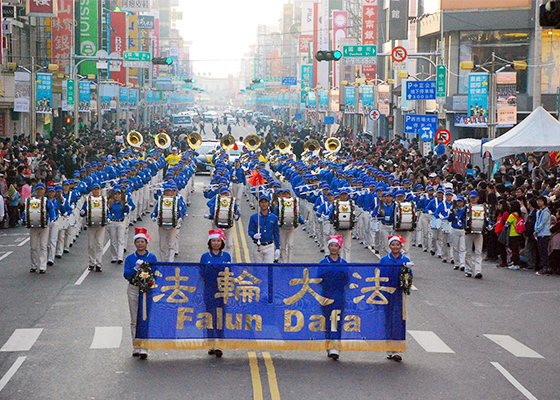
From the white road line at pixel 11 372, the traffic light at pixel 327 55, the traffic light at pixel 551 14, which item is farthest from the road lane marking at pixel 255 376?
the traffic light at pixel 327 55

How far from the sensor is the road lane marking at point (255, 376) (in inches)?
403

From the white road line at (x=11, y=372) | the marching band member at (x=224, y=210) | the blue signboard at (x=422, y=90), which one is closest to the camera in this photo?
the white road line at (x=11, y=372)

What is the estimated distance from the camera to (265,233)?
16.7 meters

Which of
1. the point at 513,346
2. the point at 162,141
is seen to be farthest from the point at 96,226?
the point at 162,141

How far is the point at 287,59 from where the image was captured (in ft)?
639

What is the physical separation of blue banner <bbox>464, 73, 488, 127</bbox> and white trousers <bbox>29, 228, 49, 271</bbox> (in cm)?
1906

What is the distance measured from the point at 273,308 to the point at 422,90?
27839 mm

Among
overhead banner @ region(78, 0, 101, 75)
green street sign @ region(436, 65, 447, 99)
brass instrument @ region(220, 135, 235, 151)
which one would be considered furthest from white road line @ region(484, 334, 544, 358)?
overhead banner @ region(78, 0, 101, 75)

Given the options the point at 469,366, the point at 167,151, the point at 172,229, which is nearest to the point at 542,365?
the point at 469,366

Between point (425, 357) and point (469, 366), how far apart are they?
636mm

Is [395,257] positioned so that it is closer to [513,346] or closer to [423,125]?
[513,346]

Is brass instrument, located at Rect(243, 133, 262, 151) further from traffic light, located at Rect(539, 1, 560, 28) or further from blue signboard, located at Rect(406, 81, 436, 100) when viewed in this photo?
traffic light, located at Rect(539, 1, 560, 28)

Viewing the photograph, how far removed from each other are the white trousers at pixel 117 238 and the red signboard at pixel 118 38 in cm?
5900

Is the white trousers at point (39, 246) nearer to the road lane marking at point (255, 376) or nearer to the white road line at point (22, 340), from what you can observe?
the white road line at point (22, 340)
